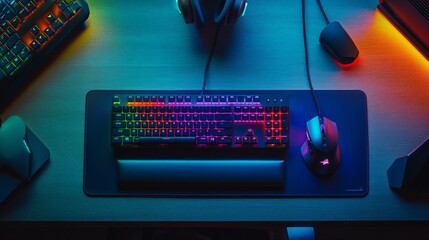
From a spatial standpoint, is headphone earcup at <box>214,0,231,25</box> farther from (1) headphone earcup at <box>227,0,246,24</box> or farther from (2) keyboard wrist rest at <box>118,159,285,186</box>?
(2) keyboard wrist rest at <box>118,159,285,186</box>

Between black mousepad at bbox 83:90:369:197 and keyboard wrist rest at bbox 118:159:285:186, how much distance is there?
0.02 meters

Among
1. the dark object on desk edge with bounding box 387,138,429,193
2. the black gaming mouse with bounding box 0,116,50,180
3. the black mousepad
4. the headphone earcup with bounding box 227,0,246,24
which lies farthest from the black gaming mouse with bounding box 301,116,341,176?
the black gaming mouse with bounding box 0,116,50,180

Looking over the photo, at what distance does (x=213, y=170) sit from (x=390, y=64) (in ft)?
1.58

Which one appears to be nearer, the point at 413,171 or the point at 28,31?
the point at 413,171

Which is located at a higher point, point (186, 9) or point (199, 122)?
point (186, 9)

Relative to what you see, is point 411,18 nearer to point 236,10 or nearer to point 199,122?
point 236,10

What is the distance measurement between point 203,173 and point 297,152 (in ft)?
0.70

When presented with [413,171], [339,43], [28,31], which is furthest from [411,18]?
[28,31]

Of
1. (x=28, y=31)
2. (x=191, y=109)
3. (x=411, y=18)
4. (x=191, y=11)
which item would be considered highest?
(x=28, y=31)

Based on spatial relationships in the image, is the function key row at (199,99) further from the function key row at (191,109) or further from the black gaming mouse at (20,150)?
the black gaming mouse at (20,150)

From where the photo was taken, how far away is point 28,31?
1.06 meters

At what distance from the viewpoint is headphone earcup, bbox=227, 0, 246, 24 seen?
3.42 feet

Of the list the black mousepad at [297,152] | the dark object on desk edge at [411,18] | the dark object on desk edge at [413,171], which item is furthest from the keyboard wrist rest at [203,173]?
the dark object on desk edge at [411,18]

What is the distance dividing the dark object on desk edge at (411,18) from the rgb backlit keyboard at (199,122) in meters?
0.34
